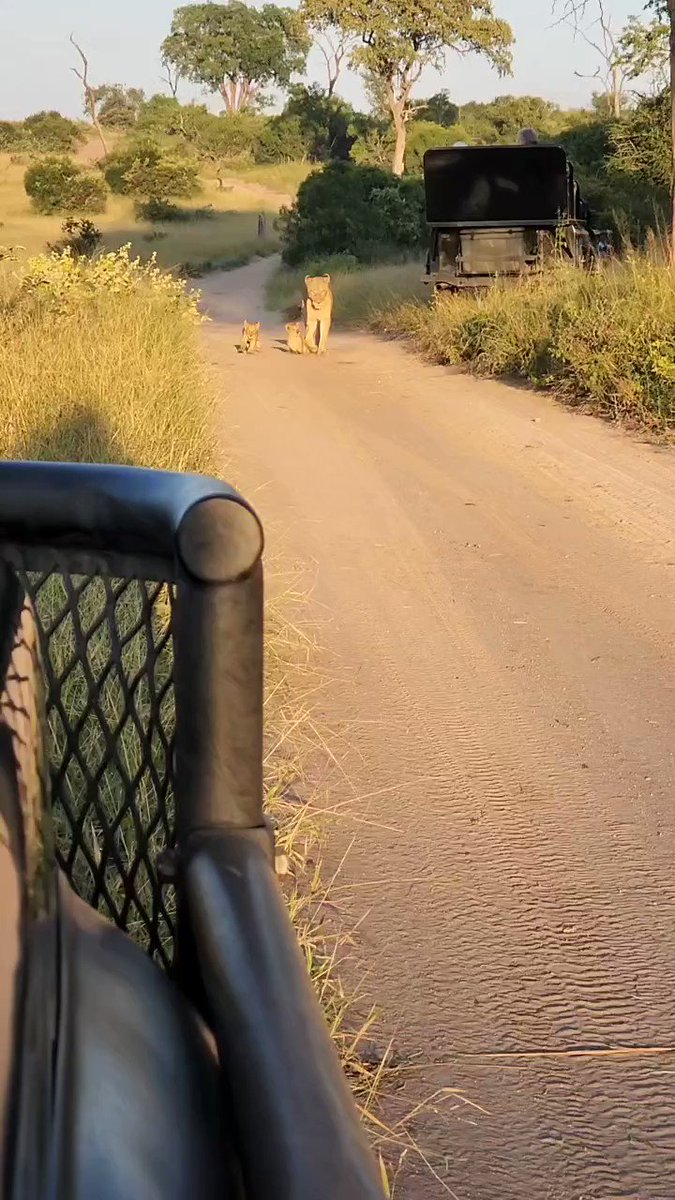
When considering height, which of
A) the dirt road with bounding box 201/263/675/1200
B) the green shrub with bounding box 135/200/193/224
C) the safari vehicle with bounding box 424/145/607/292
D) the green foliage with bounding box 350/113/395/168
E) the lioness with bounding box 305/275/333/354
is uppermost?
the green foliage with bounding box 350/113/395/168

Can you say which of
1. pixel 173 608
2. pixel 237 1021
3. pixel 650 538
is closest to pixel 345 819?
pixel 173 608

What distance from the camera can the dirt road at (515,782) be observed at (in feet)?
7.02

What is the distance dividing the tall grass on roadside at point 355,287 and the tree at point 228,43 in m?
51.7

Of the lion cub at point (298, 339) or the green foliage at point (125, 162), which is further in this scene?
the green foliage at point (125, 162)

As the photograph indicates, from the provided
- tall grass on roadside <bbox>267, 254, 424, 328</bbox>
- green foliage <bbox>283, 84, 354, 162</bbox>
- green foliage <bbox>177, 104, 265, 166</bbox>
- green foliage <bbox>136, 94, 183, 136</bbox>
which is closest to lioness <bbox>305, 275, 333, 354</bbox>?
tall grass on roadside <bbox>267, 254, 424, 328</bbox>

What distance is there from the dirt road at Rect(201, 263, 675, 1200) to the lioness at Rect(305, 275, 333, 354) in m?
6.60

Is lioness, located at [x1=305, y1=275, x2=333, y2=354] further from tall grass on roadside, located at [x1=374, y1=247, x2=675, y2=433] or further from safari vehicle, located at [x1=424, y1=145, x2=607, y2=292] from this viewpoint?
safari vehicle, located at [x1=424, y1=145, x2=607, y2=292]

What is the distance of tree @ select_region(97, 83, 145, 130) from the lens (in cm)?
7344

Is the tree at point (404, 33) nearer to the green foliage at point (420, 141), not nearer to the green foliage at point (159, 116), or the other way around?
the green foliage at point (420, 141)

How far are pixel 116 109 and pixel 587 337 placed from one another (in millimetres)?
72282

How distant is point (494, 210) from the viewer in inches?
622

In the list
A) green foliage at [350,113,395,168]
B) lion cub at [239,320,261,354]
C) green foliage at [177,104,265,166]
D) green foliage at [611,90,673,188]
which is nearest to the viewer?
lion cub at [239,320,261,354]

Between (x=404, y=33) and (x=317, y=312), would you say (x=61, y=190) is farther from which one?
(x=317, y=312)

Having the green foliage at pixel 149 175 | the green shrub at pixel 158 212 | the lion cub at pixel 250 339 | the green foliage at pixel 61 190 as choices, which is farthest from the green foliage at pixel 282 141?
the lion cub at pixel 250 339
